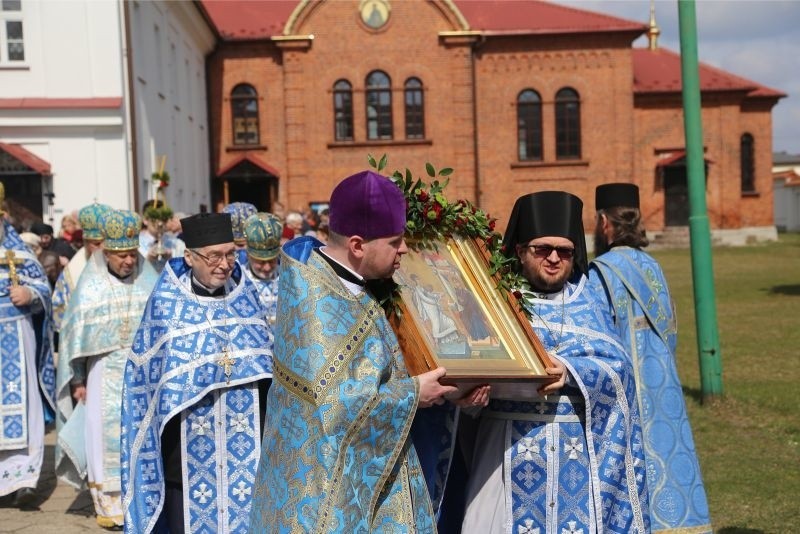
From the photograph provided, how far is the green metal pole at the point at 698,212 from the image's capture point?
32.1 feet

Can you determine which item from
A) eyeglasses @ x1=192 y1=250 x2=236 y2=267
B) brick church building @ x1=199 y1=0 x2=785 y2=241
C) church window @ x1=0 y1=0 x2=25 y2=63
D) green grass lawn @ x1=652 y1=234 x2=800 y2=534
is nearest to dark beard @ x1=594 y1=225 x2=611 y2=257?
eyeglasses @ x1=192 y1=250 x2=236 y2=267

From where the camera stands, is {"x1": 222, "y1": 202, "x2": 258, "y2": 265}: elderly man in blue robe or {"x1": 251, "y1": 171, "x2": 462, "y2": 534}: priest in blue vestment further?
{"x1": 222, "y1": 202, "x2": 258, "y2": 265}: elderly man in blue robe

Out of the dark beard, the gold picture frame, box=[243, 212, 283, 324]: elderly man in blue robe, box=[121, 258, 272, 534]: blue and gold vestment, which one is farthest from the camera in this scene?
box=[243, 212, 283, 324]: elderly man in blue robe

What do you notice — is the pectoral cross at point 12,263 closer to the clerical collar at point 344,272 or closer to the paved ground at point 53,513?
the paved ground at point 53,513

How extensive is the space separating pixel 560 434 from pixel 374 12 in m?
32.8

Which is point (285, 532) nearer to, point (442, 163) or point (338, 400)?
point (338, 400)

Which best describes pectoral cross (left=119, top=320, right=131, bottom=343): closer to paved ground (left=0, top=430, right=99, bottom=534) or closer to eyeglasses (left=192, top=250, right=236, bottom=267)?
paved ground (left=0, top=430, right=99, bottom=534)

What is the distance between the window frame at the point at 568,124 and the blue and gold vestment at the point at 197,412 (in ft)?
107

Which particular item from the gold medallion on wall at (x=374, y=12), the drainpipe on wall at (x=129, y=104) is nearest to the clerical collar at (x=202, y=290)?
the drainpipe on wall at (x=129, y=104)

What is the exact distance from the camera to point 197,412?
5.11m

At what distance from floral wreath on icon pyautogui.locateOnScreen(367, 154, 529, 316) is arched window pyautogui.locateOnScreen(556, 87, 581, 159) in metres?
33.5

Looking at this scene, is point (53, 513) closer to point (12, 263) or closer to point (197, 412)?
point (12, 263)

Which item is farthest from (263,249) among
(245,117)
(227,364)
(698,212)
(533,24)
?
(533,24)

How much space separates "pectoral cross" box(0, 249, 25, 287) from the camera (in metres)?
7.97
